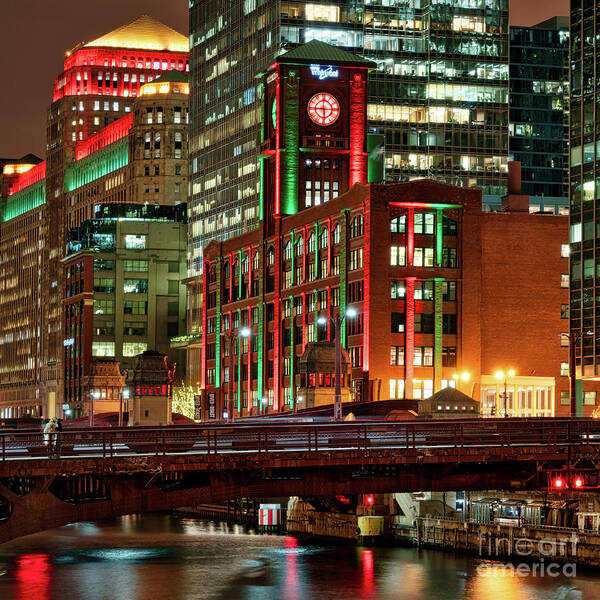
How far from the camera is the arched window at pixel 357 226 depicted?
163m

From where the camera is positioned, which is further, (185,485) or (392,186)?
(392,186)

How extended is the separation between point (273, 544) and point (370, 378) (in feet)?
159

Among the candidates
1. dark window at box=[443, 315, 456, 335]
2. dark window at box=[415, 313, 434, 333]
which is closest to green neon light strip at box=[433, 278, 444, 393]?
dark window at box=[415, 313, 434, 333]

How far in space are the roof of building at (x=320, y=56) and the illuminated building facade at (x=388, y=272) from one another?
0.30 meters

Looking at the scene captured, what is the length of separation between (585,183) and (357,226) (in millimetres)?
26150

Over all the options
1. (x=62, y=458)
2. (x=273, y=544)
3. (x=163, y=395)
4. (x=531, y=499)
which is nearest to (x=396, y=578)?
(x=531, y=499)

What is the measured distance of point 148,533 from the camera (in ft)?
418

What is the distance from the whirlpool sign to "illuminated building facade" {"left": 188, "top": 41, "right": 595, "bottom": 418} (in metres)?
0.33

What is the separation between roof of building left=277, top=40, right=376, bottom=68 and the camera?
18862 cm

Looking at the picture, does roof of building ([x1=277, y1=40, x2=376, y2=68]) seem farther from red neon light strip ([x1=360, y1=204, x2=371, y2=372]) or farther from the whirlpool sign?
red neon light strip ([x1=360, y1=204, x2=371, y2=372])

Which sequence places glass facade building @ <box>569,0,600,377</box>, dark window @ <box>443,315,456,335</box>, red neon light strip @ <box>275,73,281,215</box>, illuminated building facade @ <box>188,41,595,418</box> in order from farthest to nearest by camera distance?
red neon light strip @ <box>275,73,281,215</box> → dark window @ <box>443,315,456,335</box> → illuminated building facade @ <box>188,41,595,418</box> → glass facade building @ <box>569,0,600,377</box>

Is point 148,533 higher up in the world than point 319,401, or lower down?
lower down

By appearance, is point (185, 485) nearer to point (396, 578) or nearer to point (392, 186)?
point (396, 578)

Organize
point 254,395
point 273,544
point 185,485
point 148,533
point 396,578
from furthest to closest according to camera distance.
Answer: point 254,395
point 148,533
point 273,544
point 396,578
point 185,485
